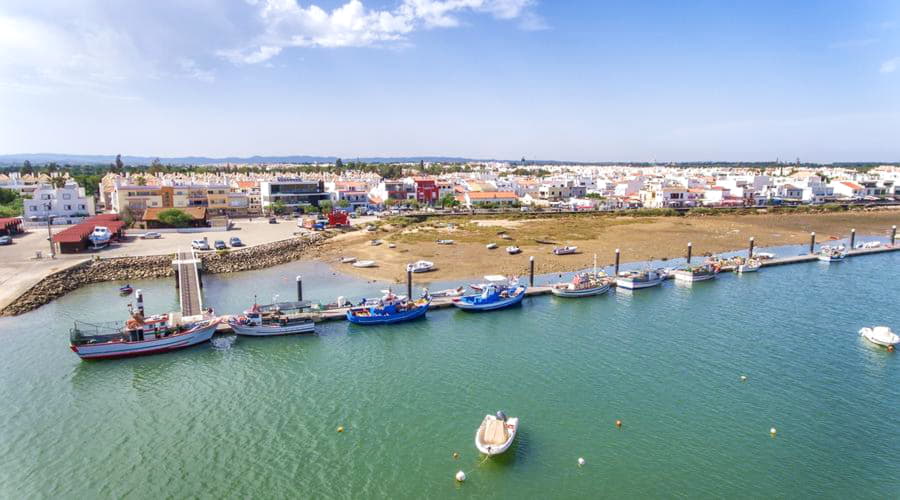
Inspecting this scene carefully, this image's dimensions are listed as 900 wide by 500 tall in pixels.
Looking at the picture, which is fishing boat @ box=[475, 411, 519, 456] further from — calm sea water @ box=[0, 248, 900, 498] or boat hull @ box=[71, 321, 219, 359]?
boat hull @ box=[71, 321, 219, 359]

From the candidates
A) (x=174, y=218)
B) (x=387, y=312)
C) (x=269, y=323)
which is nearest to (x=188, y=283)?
(x=269, y=323)

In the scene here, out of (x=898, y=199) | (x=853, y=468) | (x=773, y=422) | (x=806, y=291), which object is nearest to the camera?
(x=853, y=468)

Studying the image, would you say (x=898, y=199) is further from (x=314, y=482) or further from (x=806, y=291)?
(x=314, y=482)

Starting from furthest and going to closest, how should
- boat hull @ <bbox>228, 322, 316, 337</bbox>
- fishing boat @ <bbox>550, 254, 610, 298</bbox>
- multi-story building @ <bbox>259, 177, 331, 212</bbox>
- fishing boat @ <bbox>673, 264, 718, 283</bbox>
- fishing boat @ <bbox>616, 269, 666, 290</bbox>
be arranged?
multi-story building @ <bbox>259, 177, 331, 212</bbox> → fishing boat @ <bbox>673, 264, 718, 283</bbox> → fishing boat @ <bbox>616, 269, 666, 290</bbox> → fishing boat @ <bbox>550, 254, 610, 298</bbox> → boat hull @ <bbox>228, 322, 316, 337</bbox>

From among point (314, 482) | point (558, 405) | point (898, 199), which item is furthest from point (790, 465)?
point (898, 199)

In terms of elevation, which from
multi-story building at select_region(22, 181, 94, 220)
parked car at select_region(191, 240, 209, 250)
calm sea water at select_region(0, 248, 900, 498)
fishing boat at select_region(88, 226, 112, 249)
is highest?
multi-story building at select_region(22, 181, 94, 220)

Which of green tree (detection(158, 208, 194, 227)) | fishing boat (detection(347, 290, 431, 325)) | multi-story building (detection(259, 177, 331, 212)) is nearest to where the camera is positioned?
fishing boat (detection(347, 290, 431, 325))

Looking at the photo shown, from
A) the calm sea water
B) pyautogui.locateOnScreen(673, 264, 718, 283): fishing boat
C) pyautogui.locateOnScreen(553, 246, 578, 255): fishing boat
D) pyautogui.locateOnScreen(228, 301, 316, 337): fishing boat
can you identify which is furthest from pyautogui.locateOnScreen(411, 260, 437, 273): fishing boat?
pyautogui.locateOnScreen(673, 264, 718, 283): fishing boat

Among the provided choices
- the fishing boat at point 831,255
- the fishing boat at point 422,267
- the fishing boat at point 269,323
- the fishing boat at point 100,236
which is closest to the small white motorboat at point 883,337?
the fishing boat at point 831,255
